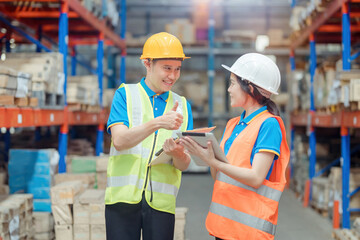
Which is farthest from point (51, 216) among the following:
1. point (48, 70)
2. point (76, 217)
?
point (48, 70)

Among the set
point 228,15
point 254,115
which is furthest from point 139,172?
point 228,15

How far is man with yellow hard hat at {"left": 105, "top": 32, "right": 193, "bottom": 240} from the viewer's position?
8.13ft

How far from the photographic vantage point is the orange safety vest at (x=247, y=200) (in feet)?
7.60

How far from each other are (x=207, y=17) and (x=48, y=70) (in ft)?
30.6

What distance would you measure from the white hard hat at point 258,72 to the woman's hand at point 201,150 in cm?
48

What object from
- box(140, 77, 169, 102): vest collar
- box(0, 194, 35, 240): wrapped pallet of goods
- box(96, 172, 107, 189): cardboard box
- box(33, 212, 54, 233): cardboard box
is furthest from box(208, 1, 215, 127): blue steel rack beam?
box(140, 77, 169, 102): vest collar

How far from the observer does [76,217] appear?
4.66m

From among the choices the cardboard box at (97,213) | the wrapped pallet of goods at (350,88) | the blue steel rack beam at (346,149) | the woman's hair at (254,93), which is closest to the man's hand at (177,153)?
the woman's hair at (254,93)

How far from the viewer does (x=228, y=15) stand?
49.6 ft

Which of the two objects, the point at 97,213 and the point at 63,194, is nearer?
the point at 97,213

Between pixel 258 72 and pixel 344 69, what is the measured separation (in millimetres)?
4202

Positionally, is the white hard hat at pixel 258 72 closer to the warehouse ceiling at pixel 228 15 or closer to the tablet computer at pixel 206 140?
the tablet computer at pixel 206 140

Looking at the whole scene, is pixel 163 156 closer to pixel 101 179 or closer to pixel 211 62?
pixel 101 179

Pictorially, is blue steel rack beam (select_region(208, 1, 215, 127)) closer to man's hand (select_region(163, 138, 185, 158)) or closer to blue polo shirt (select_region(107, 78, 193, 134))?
blue polo shirt (select_region(107, 78, 193, 134))
